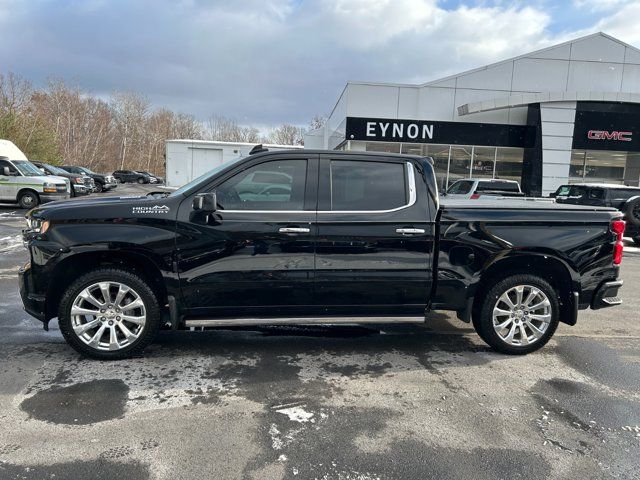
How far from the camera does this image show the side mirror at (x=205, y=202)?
12.9 feet

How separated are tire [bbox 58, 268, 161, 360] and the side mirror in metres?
0.87

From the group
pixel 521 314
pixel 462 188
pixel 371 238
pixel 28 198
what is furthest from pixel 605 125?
pixel 28 198

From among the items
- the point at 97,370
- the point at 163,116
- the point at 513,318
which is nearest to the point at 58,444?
the point at 97,370

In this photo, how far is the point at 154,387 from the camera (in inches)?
147

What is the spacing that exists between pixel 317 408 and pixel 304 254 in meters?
1.34

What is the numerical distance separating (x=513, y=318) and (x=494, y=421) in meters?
1.47

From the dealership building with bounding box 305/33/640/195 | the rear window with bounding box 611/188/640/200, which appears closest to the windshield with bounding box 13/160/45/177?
the dealership building with bounding box 305/33/640/195

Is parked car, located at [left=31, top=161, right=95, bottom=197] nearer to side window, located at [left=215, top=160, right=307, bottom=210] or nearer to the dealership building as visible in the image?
the dealership building

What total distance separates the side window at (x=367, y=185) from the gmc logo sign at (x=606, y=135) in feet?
64.4

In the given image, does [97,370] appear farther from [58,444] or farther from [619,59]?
[619,59]

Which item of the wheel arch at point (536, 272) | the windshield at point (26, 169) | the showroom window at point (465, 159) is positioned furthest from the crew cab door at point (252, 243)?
the showroom window at point (465, 159)

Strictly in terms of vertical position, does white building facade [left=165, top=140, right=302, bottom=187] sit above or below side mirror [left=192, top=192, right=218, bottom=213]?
above

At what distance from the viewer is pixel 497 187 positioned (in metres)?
15.1

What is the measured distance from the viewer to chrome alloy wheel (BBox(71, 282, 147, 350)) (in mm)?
4070
